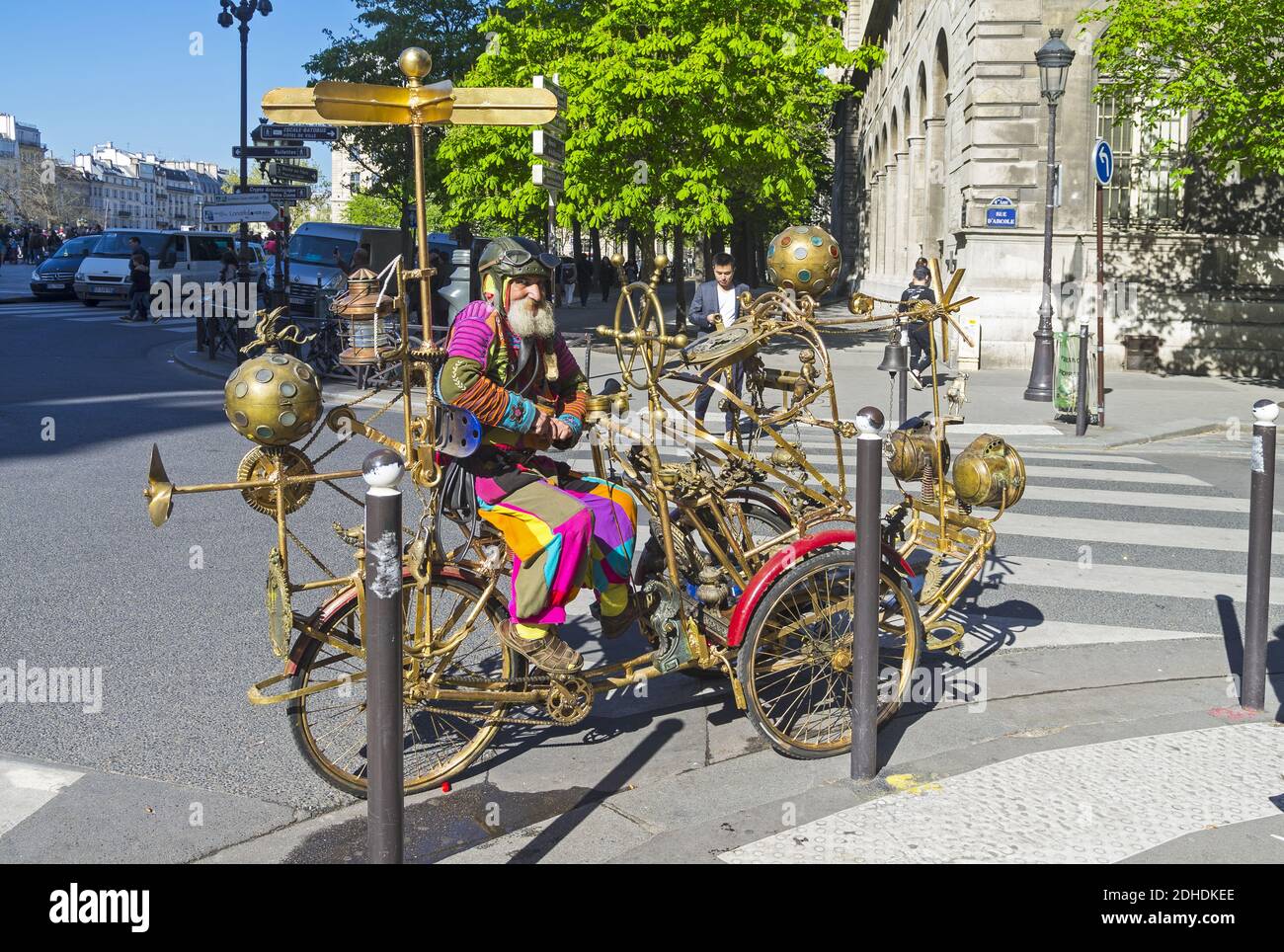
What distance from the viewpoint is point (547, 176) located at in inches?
558

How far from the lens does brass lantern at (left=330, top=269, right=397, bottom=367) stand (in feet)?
14.6

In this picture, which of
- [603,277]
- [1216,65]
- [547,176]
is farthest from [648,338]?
[603,277]

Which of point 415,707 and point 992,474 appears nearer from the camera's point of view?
point 415,707

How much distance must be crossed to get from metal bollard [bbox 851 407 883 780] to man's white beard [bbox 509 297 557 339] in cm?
119

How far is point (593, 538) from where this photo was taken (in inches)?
189

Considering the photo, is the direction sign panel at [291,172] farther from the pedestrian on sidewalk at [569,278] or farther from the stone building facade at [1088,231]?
the pedestrian on sidewalk at [569,278]

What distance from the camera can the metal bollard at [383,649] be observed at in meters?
3.33

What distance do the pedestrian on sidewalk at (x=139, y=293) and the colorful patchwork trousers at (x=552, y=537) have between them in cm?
2864

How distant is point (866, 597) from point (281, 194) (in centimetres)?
1914

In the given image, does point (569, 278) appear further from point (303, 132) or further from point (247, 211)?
point (303, 132)

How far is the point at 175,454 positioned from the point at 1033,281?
15479mm
